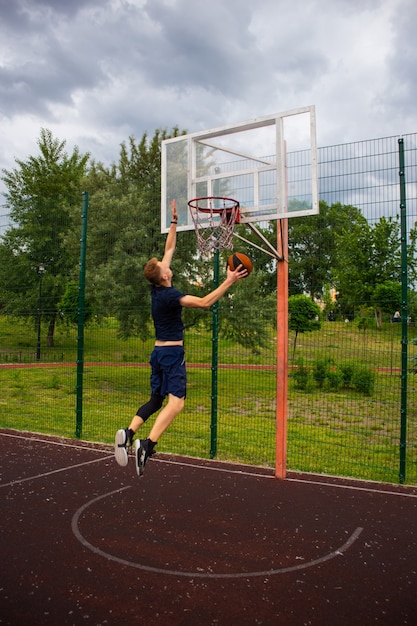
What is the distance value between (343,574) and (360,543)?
0.62 meters

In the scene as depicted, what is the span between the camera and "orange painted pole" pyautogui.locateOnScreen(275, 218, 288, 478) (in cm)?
607

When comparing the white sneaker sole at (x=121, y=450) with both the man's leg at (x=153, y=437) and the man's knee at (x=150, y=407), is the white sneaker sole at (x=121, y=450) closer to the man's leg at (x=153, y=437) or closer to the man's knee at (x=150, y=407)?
the man's leg at (x=153, y=437)

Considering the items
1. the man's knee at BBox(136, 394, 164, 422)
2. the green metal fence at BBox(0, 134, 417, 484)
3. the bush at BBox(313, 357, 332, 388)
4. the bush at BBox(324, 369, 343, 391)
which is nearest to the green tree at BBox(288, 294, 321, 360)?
the green metal fence at BBox(0, 134, 417, 484)

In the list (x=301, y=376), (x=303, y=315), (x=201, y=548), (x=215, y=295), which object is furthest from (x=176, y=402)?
(x=301, y=376)

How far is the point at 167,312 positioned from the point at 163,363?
43 cm

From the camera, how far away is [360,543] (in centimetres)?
421

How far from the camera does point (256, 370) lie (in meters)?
9.09

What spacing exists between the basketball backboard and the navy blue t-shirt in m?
1.54

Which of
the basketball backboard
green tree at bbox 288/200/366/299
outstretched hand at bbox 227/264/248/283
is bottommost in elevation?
outstretched hand at bbox 227/264/248/283

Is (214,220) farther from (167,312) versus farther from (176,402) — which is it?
(176,402)

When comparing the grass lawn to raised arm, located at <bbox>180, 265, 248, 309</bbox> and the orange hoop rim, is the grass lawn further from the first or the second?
raised arm, located at <bbox>180, 265, 248, 309</bbox>

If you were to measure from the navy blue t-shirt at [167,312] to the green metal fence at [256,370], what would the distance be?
99.6 inches

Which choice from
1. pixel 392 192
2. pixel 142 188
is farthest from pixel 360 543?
pixel 142 188

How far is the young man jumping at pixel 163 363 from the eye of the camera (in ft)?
13.9
